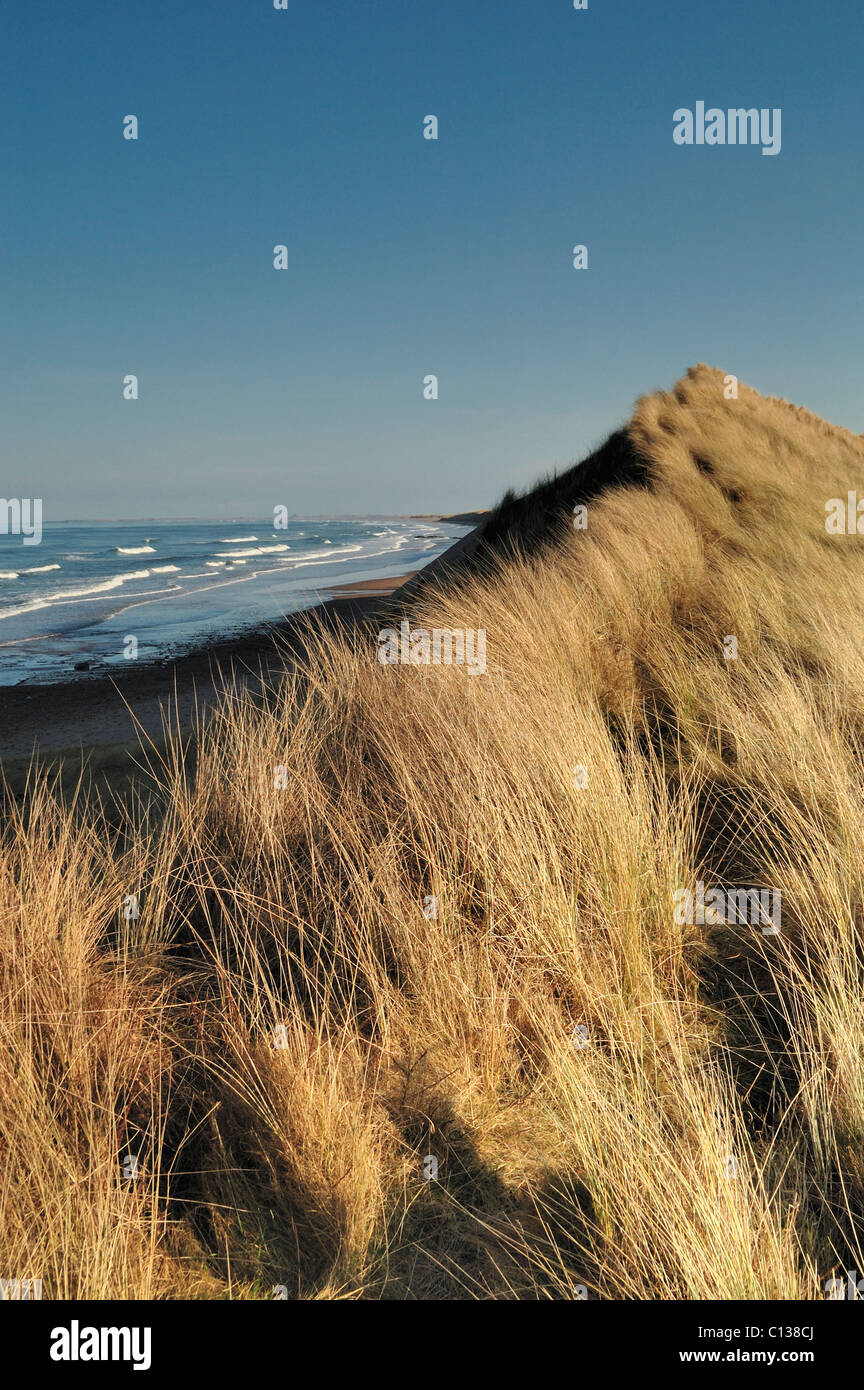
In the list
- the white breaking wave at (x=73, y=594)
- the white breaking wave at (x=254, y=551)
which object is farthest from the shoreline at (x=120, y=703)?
the white breaking wave at (x=254, y=551)

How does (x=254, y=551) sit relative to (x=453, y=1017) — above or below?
above

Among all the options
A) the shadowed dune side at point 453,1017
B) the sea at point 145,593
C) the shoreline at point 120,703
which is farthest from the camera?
the sea at point 145,593

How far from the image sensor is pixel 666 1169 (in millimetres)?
1683

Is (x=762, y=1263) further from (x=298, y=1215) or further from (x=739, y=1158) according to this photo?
(x=298, y=1215)

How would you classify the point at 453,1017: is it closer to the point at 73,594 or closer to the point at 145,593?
the point at 145,593

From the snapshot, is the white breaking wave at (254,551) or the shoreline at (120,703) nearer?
the shoreline at (120,703)

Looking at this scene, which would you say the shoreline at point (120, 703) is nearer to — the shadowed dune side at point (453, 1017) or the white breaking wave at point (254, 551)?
the shadowed dune side at point (453, 1017)

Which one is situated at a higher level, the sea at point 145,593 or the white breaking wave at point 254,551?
the white breaking wave at point 254,551

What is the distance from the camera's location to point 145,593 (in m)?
25.0

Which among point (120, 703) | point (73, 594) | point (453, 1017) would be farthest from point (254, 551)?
point (453, 1017)

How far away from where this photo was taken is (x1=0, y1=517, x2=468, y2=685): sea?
606 inches

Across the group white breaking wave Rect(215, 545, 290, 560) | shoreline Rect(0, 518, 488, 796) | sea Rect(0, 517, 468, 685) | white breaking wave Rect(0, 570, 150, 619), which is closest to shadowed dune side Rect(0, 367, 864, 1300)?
shoreline Rect(0, 518, 488, 796)

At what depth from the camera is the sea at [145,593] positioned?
1539cm
